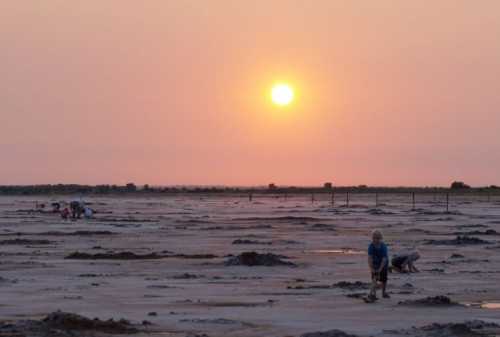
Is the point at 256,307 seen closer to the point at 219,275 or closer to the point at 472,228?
the point at 219,275

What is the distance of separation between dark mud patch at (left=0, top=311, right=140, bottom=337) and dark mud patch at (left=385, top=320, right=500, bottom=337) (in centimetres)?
431

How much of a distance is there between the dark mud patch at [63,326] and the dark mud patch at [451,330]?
4311 mm

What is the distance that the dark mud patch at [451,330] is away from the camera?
17266mm

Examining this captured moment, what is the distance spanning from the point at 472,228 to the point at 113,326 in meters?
41.1

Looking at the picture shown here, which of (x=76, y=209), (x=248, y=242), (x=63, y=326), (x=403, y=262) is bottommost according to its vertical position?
(x=63, y=326)

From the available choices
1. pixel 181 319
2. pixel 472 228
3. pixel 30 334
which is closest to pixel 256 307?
pixel 181 319

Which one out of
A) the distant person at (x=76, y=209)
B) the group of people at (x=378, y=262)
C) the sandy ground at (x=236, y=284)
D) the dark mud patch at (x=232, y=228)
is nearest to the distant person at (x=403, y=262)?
the sandy ground at (x=236, y=284)

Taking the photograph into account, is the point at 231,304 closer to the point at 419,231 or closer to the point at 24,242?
the point at 24,242

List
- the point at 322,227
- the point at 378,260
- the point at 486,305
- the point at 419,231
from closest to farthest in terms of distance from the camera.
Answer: the point at 486,305 → the point at 378,260 → the point at 419,231 → the point at 322,227

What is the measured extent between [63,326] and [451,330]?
6030 millimetres

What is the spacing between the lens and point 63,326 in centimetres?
1744

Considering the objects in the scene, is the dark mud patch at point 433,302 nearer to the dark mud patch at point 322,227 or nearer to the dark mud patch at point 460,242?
the dark mud patch at point 460,242

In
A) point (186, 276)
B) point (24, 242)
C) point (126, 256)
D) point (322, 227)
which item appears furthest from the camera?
point (322, 227)

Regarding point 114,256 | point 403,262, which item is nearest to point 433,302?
point 403,262
